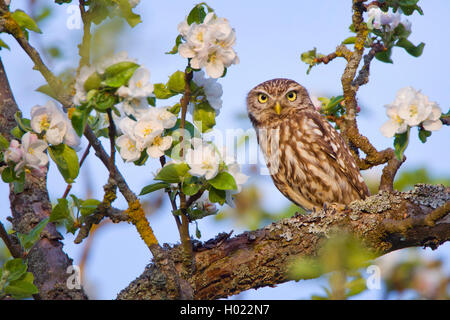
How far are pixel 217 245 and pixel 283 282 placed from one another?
0.51 meters

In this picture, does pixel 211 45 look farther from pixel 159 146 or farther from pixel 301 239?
pixel 301 239

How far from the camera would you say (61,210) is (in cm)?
241

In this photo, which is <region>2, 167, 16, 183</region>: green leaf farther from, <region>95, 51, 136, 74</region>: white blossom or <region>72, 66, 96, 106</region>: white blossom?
<region>95, 51, 136, 74</region>: white blossom

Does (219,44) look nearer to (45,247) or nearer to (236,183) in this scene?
(236,183)

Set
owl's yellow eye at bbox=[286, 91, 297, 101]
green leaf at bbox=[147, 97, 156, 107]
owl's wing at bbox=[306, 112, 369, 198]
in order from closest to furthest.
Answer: green leaf at bbox=[147, 97, 156, 107], owl's wing at bbox=[306, 112, 369, 198], owl's yellow eye at bbox=[286, 91, 297, 101]

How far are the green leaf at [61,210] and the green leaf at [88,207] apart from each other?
0.24 feet

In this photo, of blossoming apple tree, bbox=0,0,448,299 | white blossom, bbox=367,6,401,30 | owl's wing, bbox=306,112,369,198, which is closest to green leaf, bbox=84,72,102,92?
blossoming apple tree, bbox=0,0,448,299

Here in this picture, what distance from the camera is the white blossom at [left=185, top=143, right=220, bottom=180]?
212cm

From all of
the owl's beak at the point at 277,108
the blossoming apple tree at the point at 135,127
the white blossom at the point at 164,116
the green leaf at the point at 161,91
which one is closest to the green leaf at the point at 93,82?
the blossoming apple tree at the point at 135,127

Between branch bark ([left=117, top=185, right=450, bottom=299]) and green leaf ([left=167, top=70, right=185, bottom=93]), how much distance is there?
3.63 ft

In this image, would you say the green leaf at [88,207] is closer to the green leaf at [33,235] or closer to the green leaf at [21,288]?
the green leaf at [33,235]

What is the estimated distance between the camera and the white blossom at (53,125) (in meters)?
2.20
